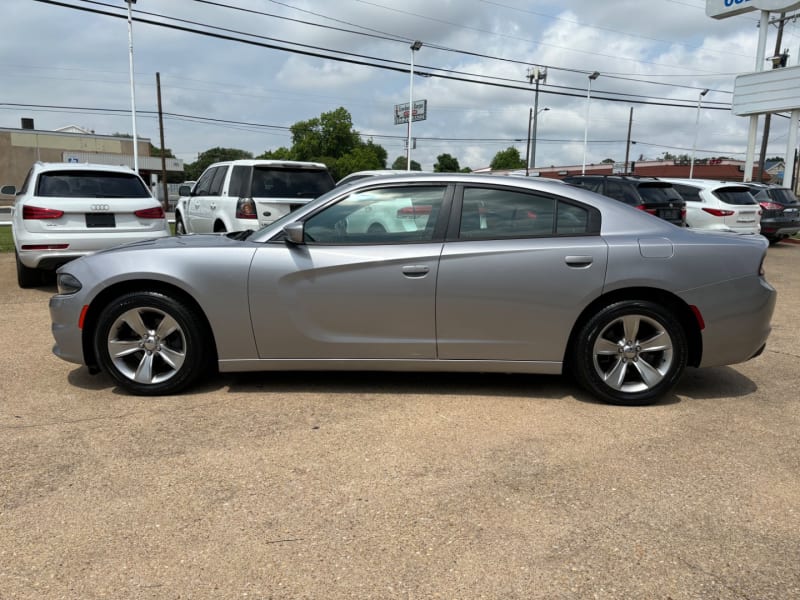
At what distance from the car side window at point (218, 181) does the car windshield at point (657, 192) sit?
7.54 metres

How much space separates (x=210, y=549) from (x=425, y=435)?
4.96ft

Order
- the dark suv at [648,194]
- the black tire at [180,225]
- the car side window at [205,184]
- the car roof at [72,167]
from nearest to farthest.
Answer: the car roof at [72,167]
the car side window at [205,184]
the black tire at [180,225]
the dark suv at [648,194]

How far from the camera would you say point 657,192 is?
11.6 m

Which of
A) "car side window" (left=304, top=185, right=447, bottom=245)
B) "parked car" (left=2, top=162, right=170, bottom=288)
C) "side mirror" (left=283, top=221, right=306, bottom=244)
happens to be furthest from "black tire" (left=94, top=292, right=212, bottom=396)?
"parked car" (left=2, top=162, right=170, bottom=288)

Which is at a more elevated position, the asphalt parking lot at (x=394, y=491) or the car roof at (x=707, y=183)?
the car roof at (x=707, y=183)

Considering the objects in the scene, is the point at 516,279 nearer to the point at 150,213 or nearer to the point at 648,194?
the point at 150,213

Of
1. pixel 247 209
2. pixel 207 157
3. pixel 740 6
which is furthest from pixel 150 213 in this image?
pixel 207 157

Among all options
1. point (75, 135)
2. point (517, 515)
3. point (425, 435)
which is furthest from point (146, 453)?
point (75, 135)

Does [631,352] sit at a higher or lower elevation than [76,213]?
lower

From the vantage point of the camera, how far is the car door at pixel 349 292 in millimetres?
4117

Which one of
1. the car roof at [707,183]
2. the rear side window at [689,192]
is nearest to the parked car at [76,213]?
the car roof at [707,183]

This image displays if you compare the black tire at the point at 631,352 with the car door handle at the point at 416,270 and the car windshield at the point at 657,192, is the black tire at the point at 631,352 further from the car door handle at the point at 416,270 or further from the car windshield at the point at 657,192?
the car windshield at the point at 657,192

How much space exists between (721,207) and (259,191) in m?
10.4

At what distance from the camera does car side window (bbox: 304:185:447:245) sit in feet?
13.9
